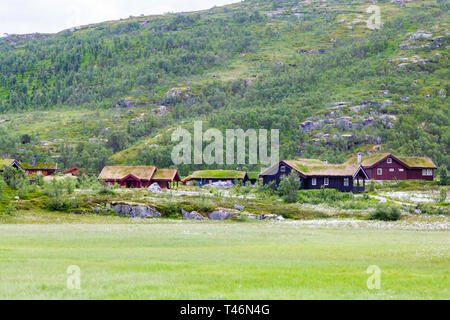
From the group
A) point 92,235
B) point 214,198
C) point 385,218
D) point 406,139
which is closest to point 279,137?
point 406,139

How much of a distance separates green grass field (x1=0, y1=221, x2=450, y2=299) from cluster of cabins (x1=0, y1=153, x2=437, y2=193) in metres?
58.7

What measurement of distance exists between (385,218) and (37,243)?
126 ft

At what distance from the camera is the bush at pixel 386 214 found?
5597 centimetres

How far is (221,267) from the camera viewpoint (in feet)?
67.2

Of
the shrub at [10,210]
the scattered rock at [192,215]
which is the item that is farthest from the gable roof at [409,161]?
the shrub at [10,210]

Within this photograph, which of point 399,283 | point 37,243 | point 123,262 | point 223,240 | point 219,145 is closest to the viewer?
point 399,283

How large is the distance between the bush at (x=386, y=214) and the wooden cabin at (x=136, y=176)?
64.4 meters

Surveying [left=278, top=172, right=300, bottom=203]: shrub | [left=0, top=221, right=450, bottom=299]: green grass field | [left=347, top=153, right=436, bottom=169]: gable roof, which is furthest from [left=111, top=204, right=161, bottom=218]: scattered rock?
[left=347, top=153, right=436, bottom=169]: gable roof

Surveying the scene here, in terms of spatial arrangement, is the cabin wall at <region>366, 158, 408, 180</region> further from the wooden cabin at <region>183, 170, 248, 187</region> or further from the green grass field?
the green grass field

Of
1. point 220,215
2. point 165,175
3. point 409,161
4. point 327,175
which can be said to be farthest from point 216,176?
point 220,215

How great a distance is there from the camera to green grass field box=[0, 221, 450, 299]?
15094mm

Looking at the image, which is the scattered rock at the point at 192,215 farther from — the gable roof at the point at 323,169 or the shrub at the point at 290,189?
the gable roof at the point at 323,169

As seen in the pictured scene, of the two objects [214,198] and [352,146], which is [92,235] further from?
[352,146]
